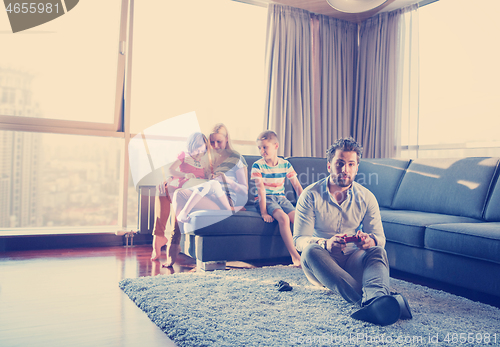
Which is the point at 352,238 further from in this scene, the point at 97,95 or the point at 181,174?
the point at 97,95

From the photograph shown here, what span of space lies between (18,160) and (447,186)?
343 cm

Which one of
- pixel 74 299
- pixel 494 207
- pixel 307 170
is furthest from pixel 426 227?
pixel 74 299

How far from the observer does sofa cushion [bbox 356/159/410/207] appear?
3205mm

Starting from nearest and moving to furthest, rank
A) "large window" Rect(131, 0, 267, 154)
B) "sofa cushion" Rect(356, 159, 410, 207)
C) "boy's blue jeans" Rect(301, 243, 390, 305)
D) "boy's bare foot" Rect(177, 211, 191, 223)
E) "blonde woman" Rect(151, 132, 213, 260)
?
"boy's blue jeans" Rect(301, 243, 390, 305) → "boy's bare foot" Rect(177, 211, 191, 223) → "blonde woman" Rect(151, 132, 213, 260) → "sofa cushion" Rect(356, 159, 410, 207) → "large window" Rect(131, 0, 267, 154)

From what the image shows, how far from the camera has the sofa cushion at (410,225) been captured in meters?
2.34

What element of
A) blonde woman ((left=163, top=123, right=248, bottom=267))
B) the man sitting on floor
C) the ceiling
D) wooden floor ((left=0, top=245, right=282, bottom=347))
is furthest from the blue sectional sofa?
the ceiling

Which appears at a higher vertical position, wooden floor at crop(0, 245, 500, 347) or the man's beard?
the man's beard

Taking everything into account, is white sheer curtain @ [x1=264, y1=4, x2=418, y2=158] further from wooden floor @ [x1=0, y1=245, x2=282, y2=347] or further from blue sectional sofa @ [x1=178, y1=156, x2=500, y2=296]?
wooden floor @ [x1=0, y1=245, x2=282, y2=347]

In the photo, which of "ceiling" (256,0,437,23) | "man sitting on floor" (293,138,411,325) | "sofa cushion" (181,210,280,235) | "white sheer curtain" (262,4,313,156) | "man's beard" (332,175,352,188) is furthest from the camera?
"white sheer curtain" (262,4,313,156)

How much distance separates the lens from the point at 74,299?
76.9 inches

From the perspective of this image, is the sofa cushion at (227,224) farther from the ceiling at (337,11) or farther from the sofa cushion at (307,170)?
the ceiling at (337,11)

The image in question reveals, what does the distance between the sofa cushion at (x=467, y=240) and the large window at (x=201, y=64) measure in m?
2.33

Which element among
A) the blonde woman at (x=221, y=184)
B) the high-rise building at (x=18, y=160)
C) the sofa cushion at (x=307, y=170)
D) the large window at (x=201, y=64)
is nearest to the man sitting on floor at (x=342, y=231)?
the blonde woman at (x=221, y=184)

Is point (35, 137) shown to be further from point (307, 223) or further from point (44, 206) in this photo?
point (307, 223)
